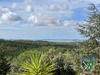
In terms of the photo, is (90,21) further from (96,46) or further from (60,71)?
(60,71)

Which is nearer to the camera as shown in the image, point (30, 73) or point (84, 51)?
point (30, 73)

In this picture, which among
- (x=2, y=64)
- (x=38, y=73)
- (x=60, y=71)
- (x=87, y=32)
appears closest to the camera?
(x=38, y=73)

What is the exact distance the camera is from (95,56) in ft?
20.3

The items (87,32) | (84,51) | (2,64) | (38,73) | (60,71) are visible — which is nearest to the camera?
(38,73)

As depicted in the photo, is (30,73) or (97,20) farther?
(97,20)

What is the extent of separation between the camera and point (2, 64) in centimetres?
2212

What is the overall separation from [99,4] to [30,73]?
491 centimetres

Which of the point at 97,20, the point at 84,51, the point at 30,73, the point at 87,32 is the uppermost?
the point at 97,20

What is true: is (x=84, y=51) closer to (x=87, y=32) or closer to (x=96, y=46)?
(x=96, y=46)

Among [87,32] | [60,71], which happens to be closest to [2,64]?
[60,71]

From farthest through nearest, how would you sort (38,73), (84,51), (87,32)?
(87,32) → (84,51) → (38,73)

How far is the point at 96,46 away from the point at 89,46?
0.32m

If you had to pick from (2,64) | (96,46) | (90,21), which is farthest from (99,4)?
(2,64)

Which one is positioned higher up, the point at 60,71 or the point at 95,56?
the point at 95,56
